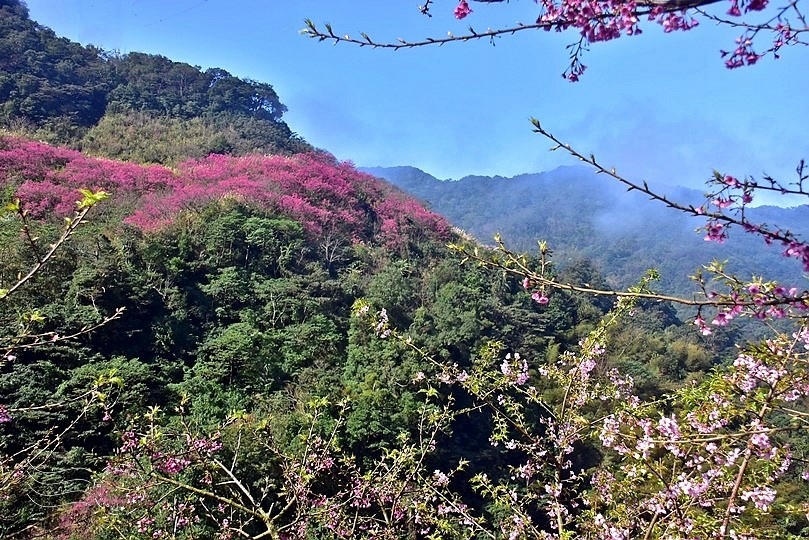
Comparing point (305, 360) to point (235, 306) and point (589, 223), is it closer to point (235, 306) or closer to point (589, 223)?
point (235, 306)

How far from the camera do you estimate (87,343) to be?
30.0 feet

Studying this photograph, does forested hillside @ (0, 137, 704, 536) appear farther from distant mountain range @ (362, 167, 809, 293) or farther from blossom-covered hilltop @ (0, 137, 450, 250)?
distant mountain range @ (362, 167, 809, 293)

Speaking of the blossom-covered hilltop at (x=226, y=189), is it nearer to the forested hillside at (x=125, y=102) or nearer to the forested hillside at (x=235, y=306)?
the forested hillside at (x=235, y=306)

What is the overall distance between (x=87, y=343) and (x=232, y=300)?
3.28 metres

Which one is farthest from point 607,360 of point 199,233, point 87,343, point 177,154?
point 177,154

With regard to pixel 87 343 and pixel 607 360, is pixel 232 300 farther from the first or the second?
pixel 607 360

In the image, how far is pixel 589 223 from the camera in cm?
10375

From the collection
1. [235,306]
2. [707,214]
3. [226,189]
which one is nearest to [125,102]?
[226,189]

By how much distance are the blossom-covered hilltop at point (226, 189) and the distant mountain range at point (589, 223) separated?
38.8 meters

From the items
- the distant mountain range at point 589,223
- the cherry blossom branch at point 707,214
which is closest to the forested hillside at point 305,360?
the cherry blossom branch at point 707,214

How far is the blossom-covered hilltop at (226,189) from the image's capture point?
42.8ft

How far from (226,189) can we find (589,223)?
98929 mm

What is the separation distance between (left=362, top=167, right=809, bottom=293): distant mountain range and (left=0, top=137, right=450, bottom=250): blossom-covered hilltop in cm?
3876

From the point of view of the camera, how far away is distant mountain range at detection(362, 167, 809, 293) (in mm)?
73438
